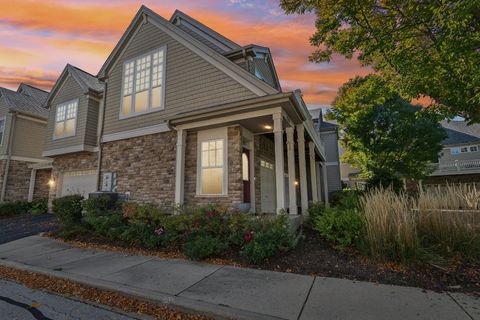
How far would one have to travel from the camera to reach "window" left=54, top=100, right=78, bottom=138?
1188cm

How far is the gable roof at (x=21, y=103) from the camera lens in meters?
15.9

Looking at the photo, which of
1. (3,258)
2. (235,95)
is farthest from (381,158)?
(3,258)

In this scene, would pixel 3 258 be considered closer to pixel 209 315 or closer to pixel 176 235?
pixel 176 235

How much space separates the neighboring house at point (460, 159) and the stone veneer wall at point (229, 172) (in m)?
22.0

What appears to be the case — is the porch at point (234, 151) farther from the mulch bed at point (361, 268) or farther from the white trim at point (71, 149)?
the white trim at point (71, 149)

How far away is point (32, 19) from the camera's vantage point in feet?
27.0

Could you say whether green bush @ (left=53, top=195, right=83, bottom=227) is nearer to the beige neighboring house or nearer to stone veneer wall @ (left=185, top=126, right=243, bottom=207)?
stone veneer wall @ (left=185, top=126, right=243, bottom=207)

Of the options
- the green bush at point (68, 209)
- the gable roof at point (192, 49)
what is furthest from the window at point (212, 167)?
the green bush at point (68, 209)

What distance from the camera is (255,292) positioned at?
3.59 m

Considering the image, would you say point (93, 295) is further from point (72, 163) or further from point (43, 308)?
point (72, 163)

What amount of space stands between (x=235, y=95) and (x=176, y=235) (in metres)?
4.69

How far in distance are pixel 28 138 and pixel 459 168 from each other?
35419 millimetres

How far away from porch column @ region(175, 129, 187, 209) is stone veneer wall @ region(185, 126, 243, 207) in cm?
25

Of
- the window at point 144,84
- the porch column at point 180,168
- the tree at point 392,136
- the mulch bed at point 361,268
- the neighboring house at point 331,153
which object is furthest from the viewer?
the neighboring house at point 331,153
